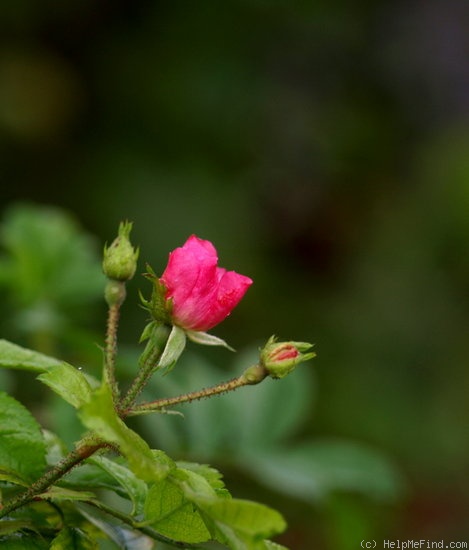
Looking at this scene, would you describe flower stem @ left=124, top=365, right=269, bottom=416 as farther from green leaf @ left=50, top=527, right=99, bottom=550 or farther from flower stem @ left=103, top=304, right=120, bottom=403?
green leaf @ left=50, top=527, right=99, bottom=550

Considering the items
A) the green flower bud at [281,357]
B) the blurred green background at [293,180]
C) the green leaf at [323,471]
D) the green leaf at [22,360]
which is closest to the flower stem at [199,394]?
the green flower bud at [281,357]

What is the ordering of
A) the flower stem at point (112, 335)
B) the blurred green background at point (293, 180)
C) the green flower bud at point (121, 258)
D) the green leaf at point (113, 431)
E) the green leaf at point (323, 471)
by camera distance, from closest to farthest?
1. the green leaf at point (113, 431)
2. the flower stem at point (112, 335)
3. the green flower bud at point (121, 258)
4. the green leaf at point (323, 471)
5. the blurred green background at point (293, 180)

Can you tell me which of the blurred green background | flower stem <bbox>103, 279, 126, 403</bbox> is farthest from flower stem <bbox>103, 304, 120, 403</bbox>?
the blurred green background

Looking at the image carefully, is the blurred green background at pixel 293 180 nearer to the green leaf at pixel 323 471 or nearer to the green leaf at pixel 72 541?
the green leaf at pixel 323 471

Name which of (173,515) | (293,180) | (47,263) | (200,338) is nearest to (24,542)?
(173,515)

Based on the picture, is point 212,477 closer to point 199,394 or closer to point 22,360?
point 199,394
